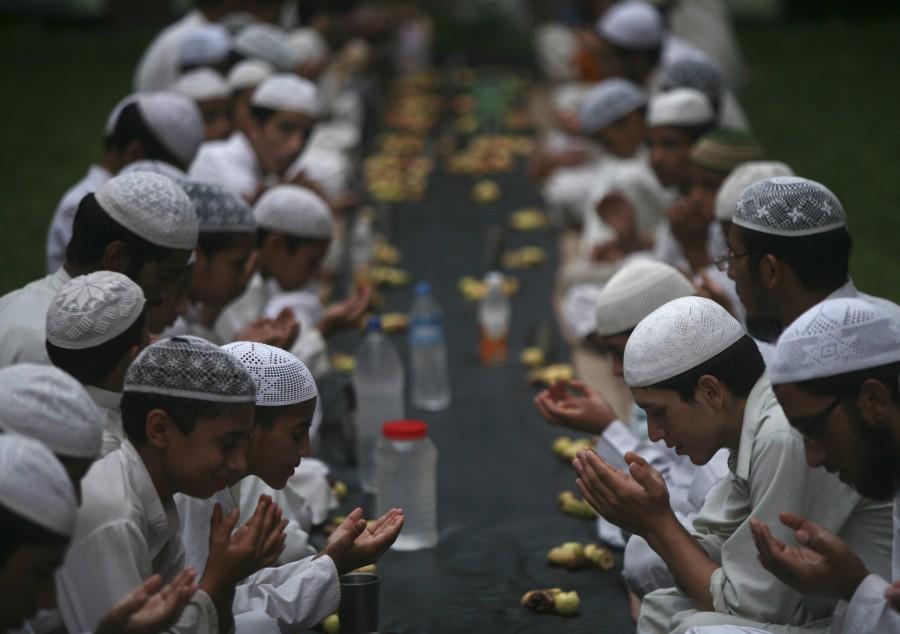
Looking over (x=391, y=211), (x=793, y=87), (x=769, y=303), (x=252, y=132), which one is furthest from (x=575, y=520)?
(x=793, y=87)

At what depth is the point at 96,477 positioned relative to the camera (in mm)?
2967

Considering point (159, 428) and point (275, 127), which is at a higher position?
point (159, 428)

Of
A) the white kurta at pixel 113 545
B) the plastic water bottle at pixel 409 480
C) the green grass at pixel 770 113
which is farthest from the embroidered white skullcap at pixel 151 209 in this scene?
the green grass at pixel 770 113

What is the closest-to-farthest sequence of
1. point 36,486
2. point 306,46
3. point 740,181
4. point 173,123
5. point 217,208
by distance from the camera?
point 36,486 < point 217,208 < point 740,181 < point 173,123 < point 306,46

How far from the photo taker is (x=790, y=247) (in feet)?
12.3

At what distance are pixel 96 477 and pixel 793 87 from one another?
11414 mm

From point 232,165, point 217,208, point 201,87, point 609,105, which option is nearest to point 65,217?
point 217,208

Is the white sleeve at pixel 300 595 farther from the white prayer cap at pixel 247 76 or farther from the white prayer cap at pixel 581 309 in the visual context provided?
the white prayer cap at pixel 247 76

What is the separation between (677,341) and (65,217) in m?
2.61

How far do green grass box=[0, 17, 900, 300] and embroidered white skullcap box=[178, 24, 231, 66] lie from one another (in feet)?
4.90

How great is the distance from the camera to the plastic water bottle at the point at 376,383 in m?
5.23

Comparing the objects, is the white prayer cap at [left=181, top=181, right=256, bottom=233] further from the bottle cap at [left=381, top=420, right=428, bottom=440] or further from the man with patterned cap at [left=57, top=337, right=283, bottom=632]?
the man with patterned cap at [left=57, top=337, right=283, bottom=632]

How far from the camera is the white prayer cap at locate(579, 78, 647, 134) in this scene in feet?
23.6

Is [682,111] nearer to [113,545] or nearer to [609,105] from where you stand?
[609,105]
